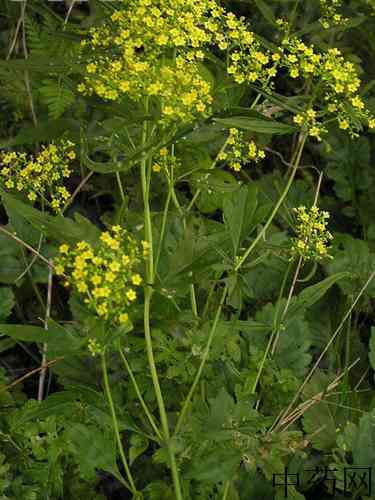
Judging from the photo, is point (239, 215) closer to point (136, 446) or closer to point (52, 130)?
point (52, 130)

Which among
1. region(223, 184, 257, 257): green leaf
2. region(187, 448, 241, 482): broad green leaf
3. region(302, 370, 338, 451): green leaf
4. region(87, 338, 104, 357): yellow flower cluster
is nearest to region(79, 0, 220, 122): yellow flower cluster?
region(223, 184, 257, 257): green leaf

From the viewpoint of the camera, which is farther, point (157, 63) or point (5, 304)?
point (5, 304)

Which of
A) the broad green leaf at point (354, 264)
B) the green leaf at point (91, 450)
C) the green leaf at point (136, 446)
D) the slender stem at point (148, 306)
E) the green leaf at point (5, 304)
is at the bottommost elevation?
the green leaf at point (5, 304)

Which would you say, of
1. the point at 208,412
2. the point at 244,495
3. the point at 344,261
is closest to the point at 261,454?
the point at 208,412

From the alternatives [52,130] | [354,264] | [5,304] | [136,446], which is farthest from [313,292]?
[5,304]

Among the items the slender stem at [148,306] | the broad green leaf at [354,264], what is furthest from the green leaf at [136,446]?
the broad green leaf at [354,264]

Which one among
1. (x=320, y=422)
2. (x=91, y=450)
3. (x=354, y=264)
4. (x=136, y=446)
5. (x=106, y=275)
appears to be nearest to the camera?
(x=106, y=275)

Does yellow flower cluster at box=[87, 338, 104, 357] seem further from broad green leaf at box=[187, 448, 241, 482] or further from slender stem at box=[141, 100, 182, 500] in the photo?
broad green leaf at box=[187, 448, 241, 482]

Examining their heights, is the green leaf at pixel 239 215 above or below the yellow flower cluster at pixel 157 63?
below

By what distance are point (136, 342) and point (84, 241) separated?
39 centimetres

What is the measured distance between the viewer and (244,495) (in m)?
1.90

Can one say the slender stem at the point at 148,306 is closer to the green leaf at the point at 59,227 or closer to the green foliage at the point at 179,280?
the green foliage at the point at 179,280

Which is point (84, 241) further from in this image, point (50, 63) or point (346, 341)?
point (346, 341)

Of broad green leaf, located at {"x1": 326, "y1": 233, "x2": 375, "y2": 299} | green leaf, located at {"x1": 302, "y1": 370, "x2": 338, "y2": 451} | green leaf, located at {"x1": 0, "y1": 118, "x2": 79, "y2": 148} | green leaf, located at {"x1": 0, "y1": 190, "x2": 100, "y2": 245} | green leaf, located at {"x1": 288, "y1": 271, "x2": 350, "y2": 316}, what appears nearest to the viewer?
green leaf, located at {"x1": 0, "y1": 190, "x2": 100, "y2": 245}
